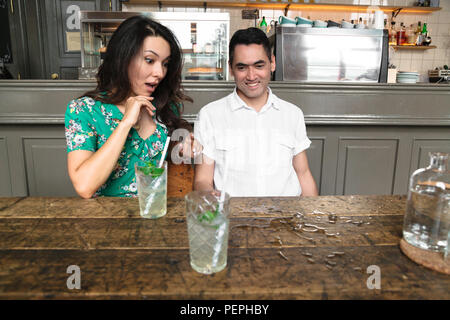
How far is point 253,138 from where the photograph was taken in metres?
1.76

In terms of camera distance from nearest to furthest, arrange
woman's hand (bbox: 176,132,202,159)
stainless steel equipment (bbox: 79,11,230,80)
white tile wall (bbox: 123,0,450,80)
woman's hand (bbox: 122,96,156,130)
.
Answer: woman's hand (bbox: 122,96,156,130) < woman's hand (bbox: 176,132,202,159) < stainless steel equipment (bbox: 79,11,230,80) < white tile wall (bbox: 123,0,450,80)

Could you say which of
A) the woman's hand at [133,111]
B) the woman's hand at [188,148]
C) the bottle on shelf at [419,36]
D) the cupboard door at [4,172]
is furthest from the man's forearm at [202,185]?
the bottle on shelf at [419,36]

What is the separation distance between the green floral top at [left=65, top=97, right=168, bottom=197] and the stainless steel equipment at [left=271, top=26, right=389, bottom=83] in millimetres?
1453

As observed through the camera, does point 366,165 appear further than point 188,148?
Yes

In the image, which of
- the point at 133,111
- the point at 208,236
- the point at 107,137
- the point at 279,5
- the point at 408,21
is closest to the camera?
the point at 208,236

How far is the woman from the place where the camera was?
126cm

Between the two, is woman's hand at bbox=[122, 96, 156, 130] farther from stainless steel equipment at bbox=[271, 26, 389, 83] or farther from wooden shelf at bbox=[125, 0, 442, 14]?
wooden shelf at bbox=[125, 0, 442, 14]

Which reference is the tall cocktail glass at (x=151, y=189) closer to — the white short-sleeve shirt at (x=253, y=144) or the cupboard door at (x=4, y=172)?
the white short-sleeve shirt at (x=253, y=144)

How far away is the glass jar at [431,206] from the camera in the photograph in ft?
2.52

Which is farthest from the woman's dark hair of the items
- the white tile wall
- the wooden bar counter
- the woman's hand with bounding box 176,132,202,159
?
the white tile wall

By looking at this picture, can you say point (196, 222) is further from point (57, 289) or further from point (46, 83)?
point (46, 83)

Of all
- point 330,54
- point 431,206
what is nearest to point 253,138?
point 431,206

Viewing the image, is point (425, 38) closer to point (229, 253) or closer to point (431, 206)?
point (431, 206)

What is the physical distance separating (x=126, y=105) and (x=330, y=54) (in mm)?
1891
